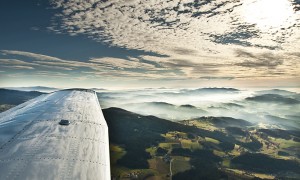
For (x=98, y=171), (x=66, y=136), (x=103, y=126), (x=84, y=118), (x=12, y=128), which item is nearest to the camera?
(x=98, y=171)

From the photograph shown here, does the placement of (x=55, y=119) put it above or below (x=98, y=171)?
above

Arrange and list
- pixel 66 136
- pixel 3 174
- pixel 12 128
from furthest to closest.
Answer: pixel 12 128
pixel 66 136
pixel 3 174

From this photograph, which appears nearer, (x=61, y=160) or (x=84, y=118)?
(x=61, y=160)

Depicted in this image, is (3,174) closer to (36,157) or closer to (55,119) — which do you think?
(36,157)

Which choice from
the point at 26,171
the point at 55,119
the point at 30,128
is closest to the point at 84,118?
the point at 55,119

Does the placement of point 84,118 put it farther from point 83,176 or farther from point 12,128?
point 83,176

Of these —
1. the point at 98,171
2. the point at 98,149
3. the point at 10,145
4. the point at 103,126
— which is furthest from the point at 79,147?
the point at 103,126
